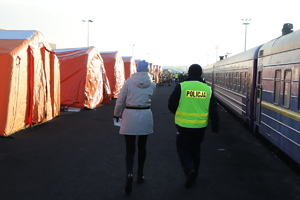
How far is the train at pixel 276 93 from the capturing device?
6.52 metres

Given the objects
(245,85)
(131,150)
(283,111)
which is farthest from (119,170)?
(245,85)

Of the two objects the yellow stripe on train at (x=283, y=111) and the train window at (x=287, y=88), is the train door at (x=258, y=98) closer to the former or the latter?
A: the yellow stripe on train at (x=283, y=111)

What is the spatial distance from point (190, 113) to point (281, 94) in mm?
3204

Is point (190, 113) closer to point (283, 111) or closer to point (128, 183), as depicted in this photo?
point (128, 183)

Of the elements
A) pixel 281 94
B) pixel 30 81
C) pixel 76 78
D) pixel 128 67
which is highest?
pixel 128 67

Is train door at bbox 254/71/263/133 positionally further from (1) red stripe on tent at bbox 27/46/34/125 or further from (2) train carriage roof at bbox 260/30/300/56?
(1) red stripe on tent at bbox 27/46/34/125

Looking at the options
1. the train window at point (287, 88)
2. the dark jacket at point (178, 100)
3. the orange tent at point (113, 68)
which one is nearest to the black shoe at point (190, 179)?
the dark jacket at point (178, 100)

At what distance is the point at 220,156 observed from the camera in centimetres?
755

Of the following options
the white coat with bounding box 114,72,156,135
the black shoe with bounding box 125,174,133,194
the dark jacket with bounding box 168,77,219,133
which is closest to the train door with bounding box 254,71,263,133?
the dark jacket with bounding box 168,77,219,133

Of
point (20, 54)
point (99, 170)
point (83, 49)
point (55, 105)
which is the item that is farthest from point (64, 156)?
point (83, 49)

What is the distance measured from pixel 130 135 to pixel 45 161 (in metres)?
2.57

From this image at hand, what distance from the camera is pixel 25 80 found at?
10406 millimetres

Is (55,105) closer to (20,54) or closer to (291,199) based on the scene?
(20,54)

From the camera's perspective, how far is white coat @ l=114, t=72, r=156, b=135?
5.04 m
